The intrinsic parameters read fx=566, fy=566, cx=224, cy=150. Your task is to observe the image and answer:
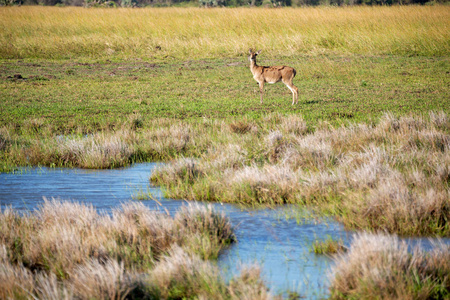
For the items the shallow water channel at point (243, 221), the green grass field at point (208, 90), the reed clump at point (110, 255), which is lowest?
the shallow water channel at point (243, 221)

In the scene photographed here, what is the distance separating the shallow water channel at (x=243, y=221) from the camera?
5020 mm

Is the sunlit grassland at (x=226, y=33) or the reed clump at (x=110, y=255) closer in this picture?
the reed clump at (x=110, y=255)

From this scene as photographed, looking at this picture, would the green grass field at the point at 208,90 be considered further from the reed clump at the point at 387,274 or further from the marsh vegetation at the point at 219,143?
the reed clump at the point at 387,274

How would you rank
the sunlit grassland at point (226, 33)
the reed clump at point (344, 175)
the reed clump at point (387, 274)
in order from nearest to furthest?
1. the reed clump at point (387, 274)
2. the reed clump at point (344, 175)
3. the sunlit grassland at point (226, 33)

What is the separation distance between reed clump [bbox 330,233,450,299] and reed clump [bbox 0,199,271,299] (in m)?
0.72

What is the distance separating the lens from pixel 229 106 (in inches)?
569

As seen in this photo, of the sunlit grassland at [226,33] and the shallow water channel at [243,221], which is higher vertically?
the sunlit grassland at [226,33]

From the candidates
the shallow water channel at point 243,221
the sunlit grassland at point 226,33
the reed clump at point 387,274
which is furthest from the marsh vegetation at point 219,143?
the shallow water channel at point 243,221

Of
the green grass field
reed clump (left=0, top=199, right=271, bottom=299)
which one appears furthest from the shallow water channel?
the green grass field

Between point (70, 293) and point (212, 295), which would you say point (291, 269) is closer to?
point (212, 295)

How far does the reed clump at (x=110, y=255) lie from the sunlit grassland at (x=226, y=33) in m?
19.9

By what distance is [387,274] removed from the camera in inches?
174

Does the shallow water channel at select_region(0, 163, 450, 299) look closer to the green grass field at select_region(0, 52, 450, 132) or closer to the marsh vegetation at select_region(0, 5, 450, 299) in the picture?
the marsh vegetation at select_region(0, 5, 450, 299)

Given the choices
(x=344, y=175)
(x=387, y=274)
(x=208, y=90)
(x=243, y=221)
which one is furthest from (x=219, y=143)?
(x=208, y=90)
